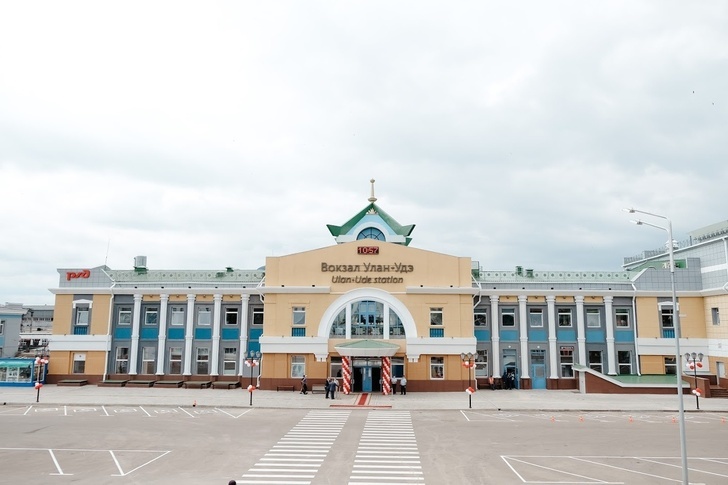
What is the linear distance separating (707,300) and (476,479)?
3563 cm

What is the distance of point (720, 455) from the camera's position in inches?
818

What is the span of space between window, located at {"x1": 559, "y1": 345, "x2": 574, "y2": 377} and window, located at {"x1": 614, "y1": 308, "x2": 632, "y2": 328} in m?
4.33

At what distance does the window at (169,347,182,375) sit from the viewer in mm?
46188

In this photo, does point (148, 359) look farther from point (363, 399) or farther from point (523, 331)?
point (523, 331)

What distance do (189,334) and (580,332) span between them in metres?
31.8

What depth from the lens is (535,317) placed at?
45875 mm

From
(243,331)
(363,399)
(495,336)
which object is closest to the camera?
(363,399)

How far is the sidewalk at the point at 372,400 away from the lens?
33.5m

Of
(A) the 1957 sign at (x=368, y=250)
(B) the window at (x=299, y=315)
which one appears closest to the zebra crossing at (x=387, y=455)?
(B) the window at (x=299, y=315)

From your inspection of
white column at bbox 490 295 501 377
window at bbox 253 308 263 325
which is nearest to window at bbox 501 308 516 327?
white column at bbox 490 295 501 377

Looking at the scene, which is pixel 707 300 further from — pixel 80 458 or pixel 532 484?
pixel 80 458

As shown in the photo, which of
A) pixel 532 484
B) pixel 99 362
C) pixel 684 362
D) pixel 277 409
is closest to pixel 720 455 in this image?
pixel 532 484

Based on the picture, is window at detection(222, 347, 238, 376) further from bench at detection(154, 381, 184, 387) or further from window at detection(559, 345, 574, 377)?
window at detection(559, 345, 574, 377)

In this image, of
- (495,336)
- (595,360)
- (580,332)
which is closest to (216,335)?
(495,336)
